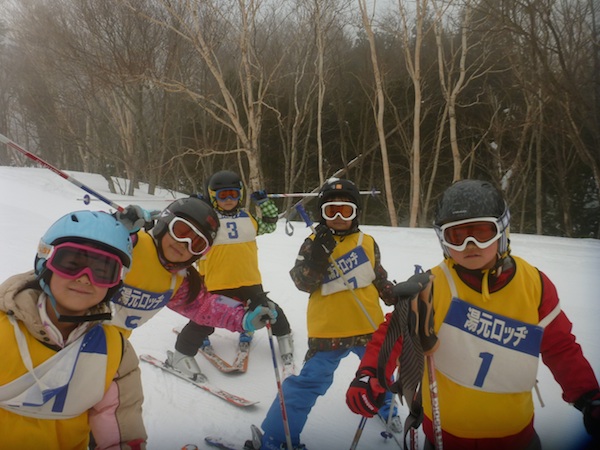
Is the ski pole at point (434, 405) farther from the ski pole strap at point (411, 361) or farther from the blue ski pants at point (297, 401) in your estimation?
the blue ski pants at point (297, 401)

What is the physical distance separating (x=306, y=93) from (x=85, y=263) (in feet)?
47.9

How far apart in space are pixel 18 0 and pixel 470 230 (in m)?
14.1

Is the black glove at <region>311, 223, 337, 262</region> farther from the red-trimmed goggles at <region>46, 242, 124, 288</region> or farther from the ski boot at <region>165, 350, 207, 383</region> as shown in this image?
the ski boot at <region>165, 350, 207, 383</region>

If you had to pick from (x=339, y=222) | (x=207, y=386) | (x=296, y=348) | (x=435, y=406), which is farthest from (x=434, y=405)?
(x=296, y=348)

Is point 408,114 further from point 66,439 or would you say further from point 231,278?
point 66,439

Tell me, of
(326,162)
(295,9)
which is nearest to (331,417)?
(295,9)

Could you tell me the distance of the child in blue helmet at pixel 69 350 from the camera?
1.34 m

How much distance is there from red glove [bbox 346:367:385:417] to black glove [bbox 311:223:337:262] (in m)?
0.99

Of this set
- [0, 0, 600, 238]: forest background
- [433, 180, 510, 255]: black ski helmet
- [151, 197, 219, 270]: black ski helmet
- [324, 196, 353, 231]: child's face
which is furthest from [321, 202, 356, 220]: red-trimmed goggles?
[0, 0, 600, 238]: forest background

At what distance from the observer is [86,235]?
4.78 ft

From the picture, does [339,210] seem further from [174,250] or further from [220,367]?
[220,367]

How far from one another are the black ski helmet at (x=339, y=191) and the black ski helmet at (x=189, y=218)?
32.5 inches

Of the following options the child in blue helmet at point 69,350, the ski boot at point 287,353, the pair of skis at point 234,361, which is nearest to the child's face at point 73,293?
the child in blue helmet at point 69,350

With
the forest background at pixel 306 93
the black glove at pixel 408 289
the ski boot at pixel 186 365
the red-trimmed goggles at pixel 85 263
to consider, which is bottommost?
the ski boot at pixel 186 365
